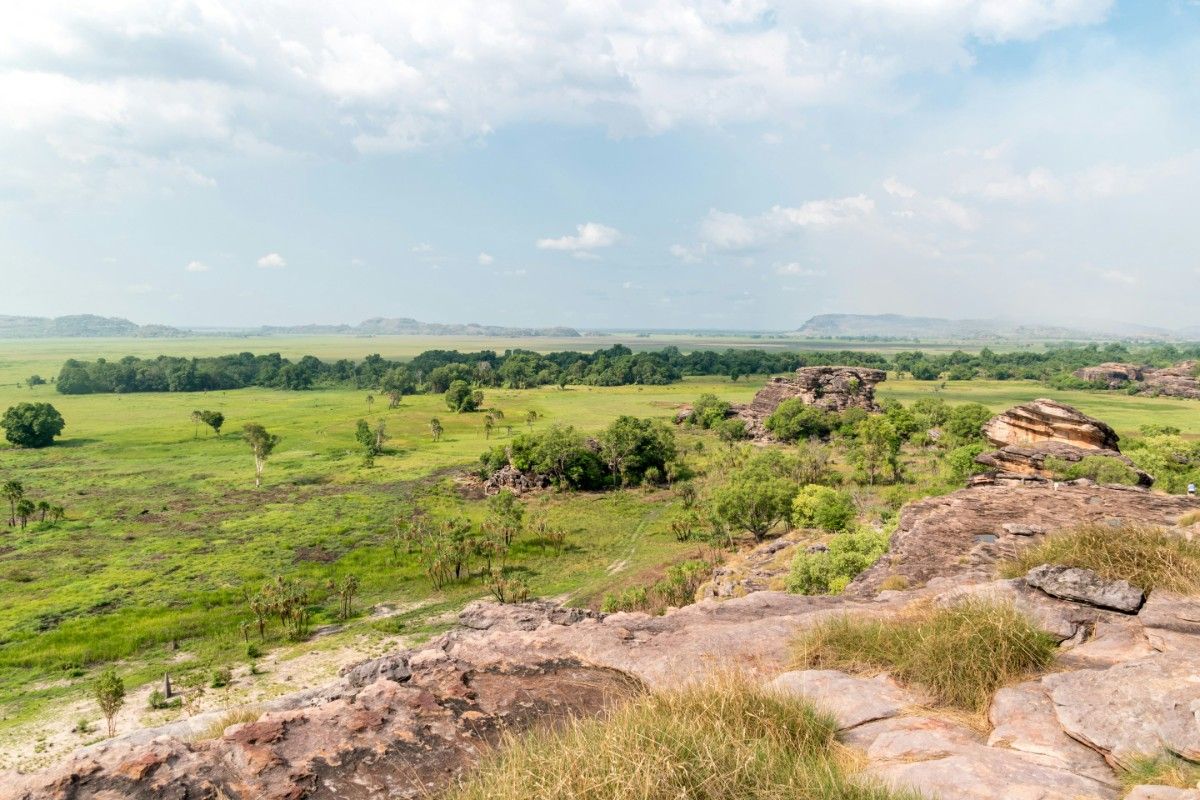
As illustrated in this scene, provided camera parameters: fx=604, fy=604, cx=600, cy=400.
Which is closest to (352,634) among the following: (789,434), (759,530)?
(759,530)

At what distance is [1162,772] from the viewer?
5594 millimetres

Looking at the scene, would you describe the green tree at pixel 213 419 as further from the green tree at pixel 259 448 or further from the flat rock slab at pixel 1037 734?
the flat rock slab at pixel 1037 734

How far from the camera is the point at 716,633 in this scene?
1133 centimetres

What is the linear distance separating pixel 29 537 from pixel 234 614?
86.3ft

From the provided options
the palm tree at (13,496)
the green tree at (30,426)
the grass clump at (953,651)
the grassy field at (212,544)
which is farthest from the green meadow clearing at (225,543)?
the grass clump at (953,651)

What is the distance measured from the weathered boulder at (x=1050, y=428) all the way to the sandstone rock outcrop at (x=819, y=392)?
46.3 m

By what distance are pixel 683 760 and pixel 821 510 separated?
40.6m

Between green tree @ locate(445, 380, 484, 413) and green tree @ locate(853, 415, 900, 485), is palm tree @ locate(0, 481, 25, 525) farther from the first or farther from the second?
green tree @ locate(853, 415, 900, 485)

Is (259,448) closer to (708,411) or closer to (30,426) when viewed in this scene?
(30,426)

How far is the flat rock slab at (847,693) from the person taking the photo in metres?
7.42

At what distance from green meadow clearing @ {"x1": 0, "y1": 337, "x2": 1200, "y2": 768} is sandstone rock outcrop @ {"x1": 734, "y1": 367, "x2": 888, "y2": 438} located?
16133 millimetres

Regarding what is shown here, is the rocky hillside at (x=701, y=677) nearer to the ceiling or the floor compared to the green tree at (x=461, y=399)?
nearer to the ceiling

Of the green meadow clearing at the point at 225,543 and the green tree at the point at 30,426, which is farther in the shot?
the green tree at the point at 30,426

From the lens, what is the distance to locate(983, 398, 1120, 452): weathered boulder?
4688cm
